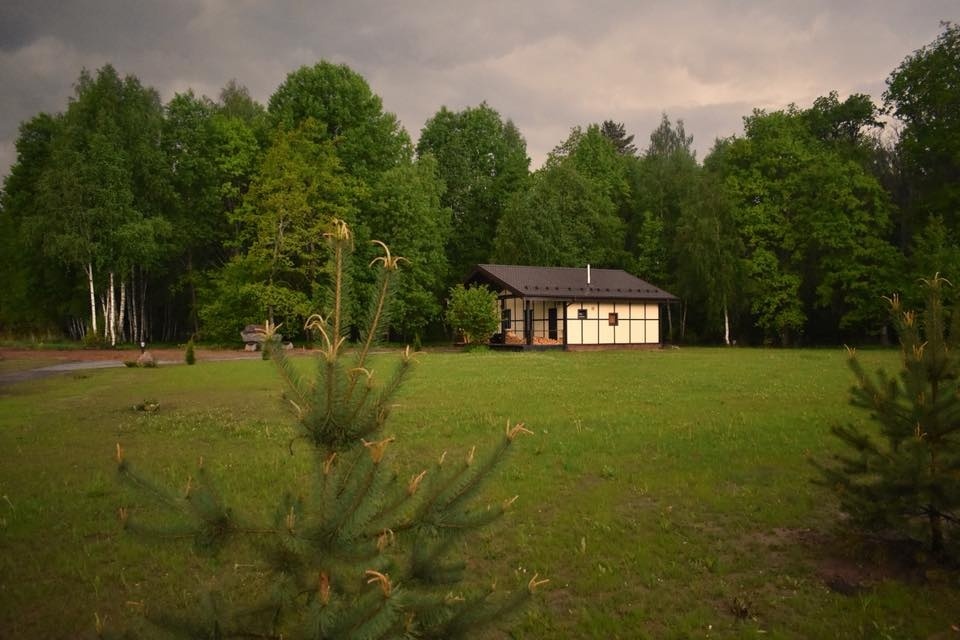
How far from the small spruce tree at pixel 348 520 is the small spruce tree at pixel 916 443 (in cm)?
434

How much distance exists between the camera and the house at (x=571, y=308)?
3806cm

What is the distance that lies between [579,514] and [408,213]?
129 feet

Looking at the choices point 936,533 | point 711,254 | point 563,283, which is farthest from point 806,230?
point 936,533

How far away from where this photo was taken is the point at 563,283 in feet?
129

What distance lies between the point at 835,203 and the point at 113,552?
44.3m

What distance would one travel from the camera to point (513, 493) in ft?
25.2

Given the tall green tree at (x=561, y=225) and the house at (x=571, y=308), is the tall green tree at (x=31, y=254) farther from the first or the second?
Answer: the tall green tree at (x=561, y=225)

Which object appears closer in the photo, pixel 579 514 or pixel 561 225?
pixel 579 514

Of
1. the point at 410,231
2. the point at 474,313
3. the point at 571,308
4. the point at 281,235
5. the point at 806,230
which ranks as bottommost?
the point at 474,313

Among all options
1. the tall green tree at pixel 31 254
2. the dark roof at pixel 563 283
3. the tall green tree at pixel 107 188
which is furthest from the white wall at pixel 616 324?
the tall green tree at pixel 31 254

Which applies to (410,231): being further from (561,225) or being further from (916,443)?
(916,443)

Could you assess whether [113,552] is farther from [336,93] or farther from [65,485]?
[336,93]

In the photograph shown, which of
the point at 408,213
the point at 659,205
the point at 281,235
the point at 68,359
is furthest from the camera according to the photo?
the point at 659,205

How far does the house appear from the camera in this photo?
125ft
